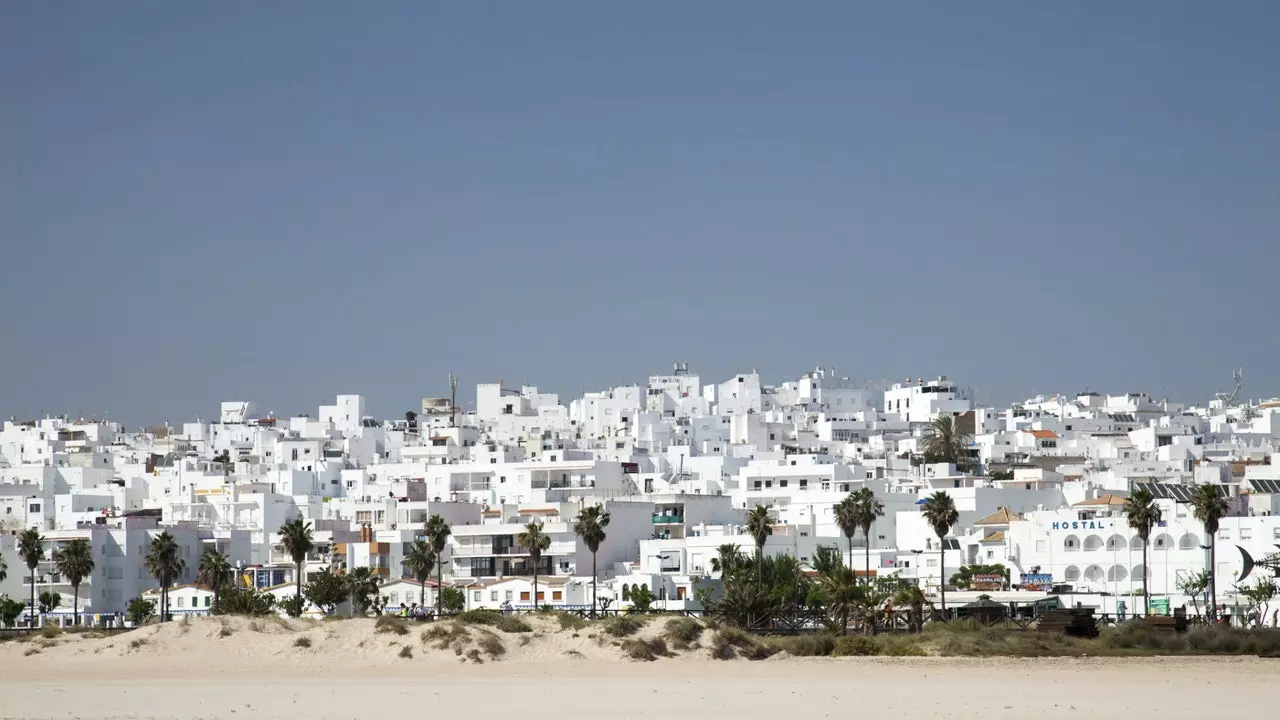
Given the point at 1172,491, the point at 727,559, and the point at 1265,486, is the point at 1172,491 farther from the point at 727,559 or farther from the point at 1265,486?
the point at 727,559

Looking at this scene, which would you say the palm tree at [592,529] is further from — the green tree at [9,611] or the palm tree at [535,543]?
the green tree at [9,611]

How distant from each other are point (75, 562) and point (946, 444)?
67.6m

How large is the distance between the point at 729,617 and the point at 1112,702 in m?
27.4

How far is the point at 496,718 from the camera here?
120 feet

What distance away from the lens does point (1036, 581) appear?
83.4 meters

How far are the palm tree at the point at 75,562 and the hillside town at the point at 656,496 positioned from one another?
0.88 feet

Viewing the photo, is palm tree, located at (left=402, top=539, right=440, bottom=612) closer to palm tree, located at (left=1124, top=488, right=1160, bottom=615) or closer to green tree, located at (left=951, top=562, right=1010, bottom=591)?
green tree, located at (left=951, top=562, right=1010, bottom=591)

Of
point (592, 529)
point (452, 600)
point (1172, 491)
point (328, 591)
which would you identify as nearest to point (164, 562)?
point (328, 591)

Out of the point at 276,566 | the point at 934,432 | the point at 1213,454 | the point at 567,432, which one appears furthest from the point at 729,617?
the point at 567,432

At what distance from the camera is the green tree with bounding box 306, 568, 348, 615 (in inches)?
3076

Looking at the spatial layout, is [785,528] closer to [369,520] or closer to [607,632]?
[369,520]

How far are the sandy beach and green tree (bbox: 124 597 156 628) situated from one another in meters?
30.4

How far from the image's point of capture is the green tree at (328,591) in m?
78.1

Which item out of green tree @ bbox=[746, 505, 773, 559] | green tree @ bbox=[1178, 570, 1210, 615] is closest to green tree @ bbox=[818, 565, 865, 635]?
green tree @ bbox=[746, 505, 773, 559]
